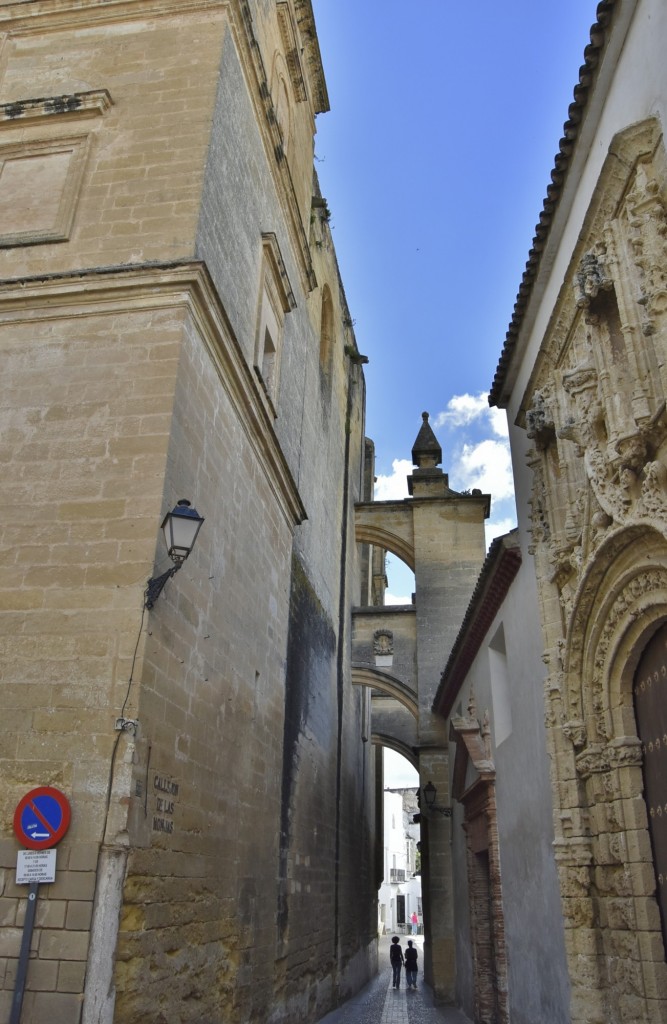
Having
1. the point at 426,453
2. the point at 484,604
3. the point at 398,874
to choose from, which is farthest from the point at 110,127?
the point at 398,874

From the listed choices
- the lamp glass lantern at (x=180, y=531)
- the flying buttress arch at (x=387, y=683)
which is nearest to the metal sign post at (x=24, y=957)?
the lamp glass lantern at (x=180, y=531)

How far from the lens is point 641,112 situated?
207 inches

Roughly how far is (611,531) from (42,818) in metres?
4.04

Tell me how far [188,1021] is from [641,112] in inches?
268

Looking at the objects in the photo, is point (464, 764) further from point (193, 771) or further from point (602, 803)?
point (193, 771)

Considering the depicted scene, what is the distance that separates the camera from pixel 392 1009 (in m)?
14.2

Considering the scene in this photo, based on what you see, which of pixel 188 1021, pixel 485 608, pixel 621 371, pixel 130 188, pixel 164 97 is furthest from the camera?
pixel 485 608

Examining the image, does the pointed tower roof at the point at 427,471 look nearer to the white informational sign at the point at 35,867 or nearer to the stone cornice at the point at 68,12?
the stone cornice at the point at 68,12

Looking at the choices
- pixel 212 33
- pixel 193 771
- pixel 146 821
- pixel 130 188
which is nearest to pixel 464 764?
pixel 193 771

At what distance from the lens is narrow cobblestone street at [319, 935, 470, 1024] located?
39.5 feet

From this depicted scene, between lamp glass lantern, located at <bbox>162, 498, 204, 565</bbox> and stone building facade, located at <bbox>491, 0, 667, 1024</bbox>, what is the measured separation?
9.36 ft

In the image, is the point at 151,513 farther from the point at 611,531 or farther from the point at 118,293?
the point at 611,531

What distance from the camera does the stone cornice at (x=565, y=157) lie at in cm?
557

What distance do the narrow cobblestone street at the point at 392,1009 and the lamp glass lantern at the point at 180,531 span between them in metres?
8.78
